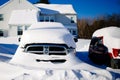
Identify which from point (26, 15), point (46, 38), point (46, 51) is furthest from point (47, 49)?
point (26, 15)

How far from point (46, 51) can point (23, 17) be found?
102 feet

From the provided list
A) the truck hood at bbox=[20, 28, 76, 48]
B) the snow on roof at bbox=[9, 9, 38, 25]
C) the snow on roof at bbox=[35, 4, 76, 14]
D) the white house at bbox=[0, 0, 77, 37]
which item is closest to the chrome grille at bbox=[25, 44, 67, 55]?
the truck hood at bbox=[20, 28, 76, 48]

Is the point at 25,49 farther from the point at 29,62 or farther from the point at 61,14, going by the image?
the point at 61,14

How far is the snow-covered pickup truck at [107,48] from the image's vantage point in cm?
966

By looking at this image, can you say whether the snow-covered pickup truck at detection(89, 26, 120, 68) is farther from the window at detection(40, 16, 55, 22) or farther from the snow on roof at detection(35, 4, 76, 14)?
the snow on roof at detection(35, 4, 76, 14)

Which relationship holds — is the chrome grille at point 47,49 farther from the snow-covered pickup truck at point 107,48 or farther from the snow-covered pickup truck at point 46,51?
the snow-covered pickup truck at point 107,48

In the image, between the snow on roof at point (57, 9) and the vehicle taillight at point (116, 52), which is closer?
the vehicle taillight at point (116, 52)

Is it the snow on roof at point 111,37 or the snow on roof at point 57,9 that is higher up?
the snow on roof at point 57,9

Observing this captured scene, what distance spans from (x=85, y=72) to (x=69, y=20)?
118 feet

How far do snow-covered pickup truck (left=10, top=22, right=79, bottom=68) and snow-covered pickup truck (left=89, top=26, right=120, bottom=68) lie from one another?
2.73 metres

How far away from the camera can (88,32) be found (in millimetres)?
45438

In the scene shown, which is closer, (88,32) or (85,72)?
(85,72)

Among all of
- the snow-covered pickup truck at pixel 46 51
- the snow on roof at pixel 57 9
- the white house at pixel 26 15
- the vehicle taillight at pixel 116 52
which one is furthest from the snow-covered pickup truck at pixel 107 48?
the snow on roof at pixel 57 9

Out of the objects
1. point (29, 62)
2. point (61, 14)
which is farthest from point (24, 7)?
point (29, 62)
